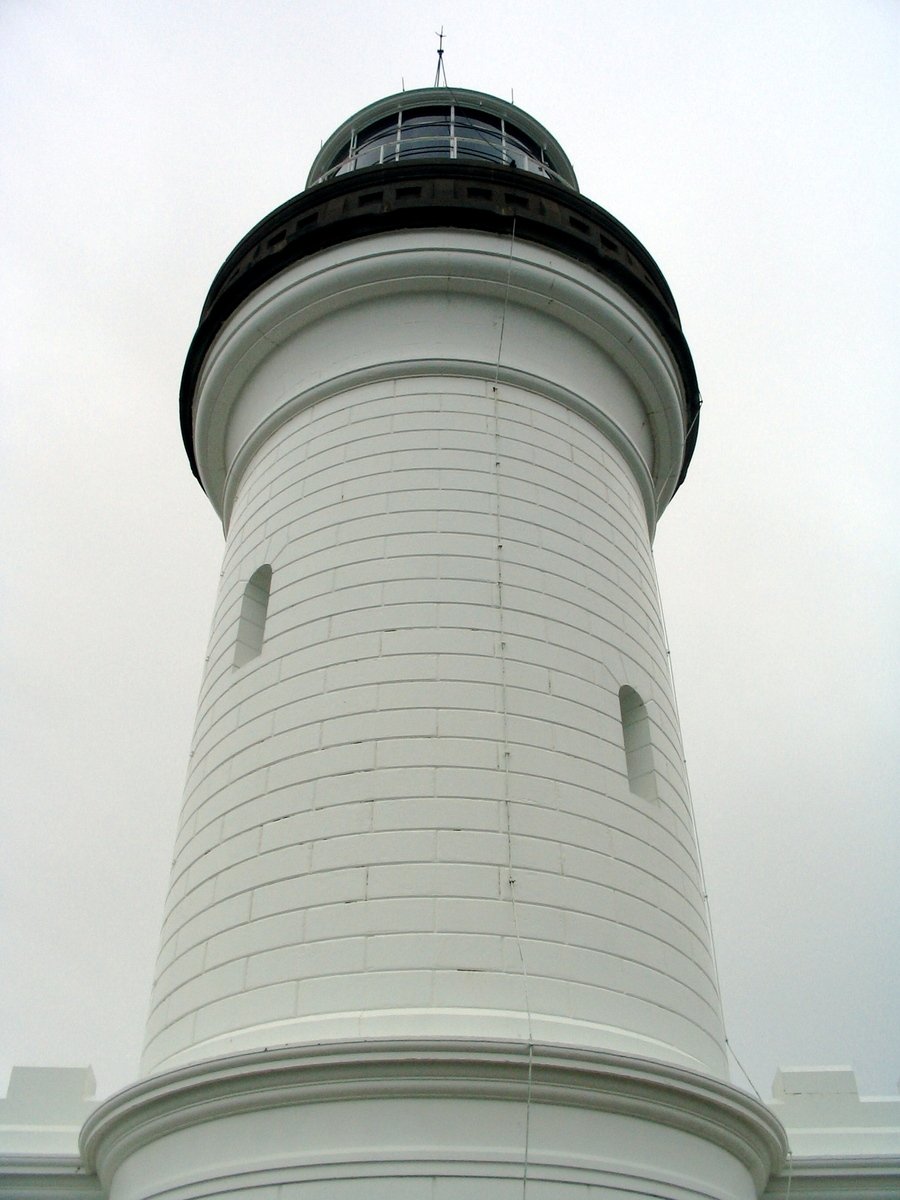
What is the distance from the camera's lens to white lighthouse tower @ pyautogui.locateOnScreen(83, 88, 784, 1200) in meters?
5.36

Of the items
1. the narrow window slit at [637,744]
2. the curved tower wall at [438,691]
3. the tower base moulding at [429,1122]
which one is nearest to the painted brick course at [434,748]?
the curved tower wall at [438,691]

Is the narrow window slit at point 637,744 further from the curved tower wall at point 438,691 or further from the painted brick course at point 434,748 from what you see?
the painted brick course at point 434,748

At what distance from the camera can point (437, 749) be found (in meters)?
6.58

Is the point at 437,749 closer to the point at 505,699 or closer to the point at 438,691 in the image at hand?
the point at 438,691

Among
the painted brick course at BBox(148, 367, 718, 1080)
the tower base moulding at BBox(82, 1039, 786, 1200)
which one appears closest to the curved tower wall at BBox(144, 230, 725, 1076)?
the painted brick course at BBox(148, 367, 718, 1080)

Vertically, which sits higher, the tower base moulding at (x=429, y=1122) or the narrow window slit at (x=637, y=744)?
the narrow window slit at (x=637, y=744)

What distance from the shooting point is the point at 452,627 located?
23.5ft

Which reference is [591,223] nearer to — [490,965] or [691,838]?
[691,838]

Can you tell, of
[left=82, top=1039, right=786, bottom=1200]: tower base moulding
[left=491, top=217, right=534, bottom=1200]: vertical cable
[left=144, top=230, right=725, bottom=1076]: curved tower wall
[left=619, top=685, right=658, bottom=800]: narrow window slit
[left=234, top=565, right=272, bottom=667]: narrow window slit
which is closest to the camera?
[left=82, top=1039, right=786, bottom=1200]: tower base moulding

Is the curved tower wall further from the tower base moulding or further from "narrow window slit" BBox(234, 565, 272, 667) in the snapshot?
the tower base moulding

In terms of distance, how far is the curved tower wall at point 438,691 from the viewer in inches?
235

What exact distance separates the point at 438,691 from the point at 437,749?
419mm

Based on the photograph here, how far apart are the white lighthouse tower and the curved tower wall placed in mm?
24

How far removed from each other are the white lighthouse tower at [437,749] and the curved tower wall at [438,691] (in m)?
0.02
